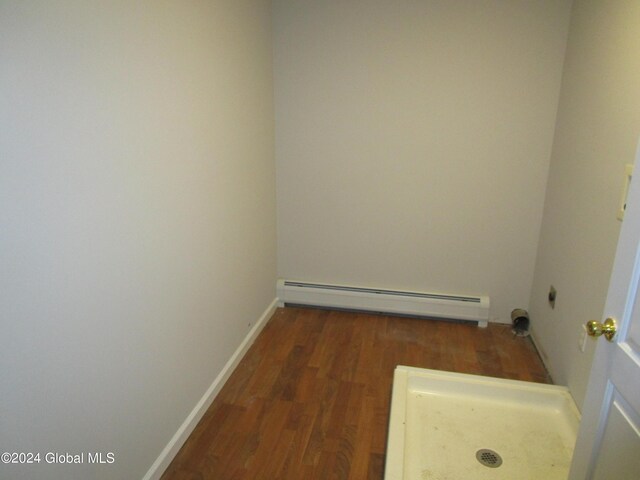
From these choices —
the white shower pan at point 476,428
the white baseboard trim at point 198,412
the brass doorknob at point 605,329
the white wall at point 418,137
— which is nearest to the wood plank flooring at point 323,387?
the white baseboard trim at point 198,412

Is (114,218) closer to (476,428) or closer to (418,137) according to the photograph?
(476,428)

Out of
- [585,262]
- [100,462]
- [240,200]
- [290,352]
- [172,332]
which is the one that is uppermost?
[240,200]

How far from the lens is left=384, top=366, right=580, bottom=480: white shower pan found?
1612 mm

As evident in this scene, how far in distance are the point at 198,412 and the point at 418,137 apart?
2193mm

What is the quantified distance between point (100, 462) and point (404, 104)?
2.56 meters

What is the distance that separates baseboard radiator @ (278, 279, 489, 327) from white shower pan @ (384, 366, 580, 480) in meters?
0.96

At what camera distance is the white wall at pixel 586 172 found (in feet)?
5.47

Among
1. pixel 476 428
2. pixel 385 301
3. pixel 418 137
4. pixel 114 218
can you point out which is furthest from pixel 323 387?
pixel 418 137

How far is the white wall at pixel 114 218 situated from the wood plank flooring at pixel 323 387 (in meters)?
0.24

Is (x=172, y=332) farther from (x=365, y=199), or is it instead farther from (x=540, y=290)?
(x=540, y=290)

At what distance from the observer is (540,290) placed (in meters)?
2.67

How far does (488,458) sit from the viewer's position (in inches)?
65.9

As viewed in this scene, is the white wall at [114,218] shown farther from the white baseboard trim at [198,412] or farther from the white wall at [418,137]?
the white wall at [418,137]

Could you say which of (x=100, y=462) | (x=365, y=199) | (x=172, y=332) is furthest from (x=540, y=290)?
(x=100, y=462)
